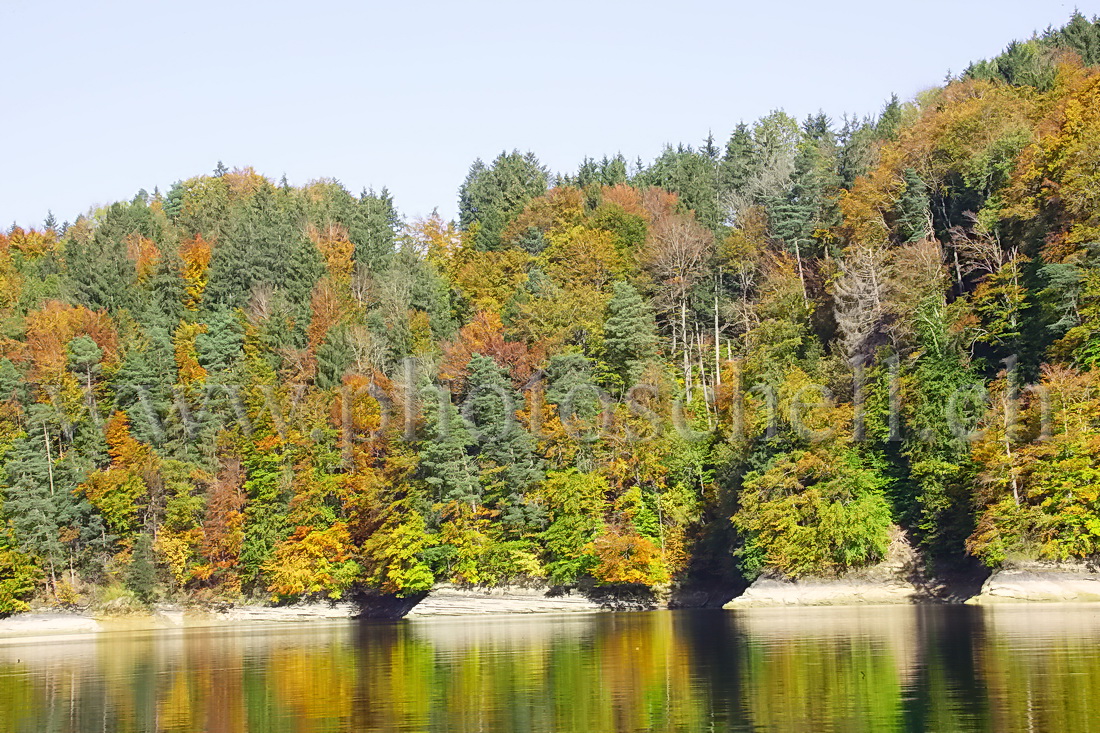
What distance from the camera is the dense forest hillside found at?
61.7 metres

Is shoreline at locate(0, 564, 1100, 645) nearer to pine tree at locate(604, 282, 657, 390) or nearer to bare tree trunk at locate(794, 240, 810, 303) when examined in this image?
pine tree at locate(604, 282, 657, 390)

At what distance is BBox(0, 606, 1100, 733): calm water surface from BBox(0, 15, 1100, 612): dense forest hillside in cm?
1163

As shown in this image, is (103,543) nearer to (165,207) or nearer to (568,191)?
(568,191)

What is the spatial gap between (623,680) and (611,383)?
1933 inches

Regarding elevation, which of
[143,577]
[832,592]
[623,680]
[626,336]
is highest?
[626,336]

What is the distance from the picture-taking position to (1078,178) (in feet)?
199

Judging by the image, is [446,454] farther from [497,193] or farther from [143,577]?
[497,193]

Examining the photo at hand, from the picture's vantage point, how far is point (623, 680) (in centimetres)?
3177

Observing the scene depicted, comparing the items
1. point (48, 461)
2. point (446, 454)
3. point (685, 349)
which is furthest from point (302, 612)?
point (685, 349)

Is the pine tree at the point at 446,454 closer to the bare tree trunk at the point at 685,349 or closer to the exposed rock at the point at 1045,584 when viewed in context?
the bare tree trunk at the point at 685,349

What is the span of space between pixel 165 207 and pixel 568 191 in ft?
185

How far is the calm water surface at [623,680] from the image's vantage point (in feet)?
81.0

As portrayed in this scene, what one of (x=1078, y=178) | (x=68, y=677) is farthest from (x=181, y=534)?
(x=1078, y=178)

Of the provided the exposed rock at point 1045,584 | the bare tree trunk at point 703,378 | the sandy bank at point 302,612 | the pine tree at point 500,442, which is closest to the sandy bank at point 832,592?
the exposed rock at point 1045,584
